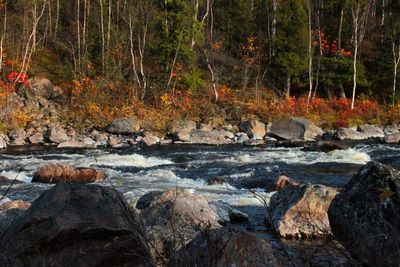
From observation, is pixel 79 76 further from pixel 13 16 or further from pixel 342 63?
pixel 342 63

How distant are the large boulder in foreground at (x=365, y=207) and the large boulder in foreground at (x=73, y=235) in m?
2.05

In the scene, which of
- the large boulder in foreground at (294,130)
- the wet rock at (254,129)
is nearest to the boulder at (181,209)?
the large boulder in foreground at (294,130)

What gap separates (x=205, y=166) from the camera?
52.7 ft

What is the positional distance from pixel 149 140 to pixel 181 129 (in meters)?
2.74

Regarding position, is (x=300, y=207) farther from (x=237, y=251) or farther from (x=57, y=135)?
(x=57, y=135)

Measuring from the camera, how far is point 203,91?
3231cm

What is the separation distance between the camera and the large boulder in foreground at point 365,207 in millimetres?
4883

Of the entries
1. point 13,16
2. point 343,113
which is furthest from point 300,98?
point 13,16

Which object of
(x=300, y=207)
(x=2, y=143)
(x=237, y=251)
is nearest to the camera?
(x=237, y=251)

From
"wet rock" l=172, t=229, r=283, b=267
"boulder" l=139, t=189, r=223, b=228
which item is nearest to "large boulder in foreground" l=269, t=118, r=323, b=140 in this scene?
"boulder" l=139, t=189, r=223, b=228

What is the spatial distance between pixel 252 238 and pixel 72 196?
171 cm

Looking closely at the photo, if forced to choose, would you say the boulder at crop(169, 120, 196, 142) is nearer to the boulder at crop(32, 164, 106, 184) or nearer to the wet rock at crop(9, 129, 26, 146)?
the wet rock at crop(9, 129, 26, 146)

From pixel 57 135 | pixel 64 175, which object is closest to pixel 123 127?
pixel 57 135

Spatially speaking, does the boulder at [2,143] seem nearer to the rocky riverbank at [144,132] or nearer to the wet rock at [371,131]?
the rocky riverbank at [144,132]
